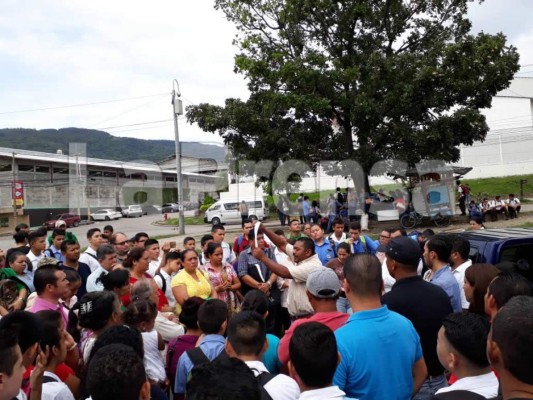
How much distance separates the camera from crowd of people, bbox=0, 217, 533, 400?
2.03 metres

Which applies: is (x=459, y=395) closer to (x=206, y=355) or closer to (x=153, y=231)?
(x=206, y=355)

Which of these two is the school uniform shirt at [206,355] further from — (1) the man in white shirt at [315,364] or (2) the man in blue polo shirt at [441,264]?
(2) the man in blue polo shirt at [441,264]

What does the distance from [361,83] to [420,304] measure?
1761 centimetres

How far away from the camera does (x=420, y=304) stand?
330cm

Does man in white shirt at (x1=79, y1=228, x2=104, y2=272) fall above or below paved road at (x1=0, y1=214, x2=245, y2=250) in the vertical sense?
above

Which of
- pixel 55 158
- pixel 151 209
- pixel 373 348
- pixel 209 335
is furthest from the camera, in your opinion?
pixel 151 209

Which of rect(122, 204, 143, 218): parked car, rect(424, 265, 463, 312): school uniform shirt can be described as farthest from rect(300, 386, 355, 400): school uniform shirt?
rect(122, 204, 143, 218): parked car

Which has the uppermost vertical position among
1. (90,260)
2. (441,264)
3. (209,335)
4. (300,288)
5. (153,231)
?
(441,264)

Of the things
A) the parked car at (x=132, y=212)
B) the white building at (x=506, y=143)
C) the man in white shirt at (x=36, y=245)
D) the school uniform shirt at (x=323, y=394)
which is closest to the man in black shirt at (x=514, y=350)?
the school uniform shirt at (x=323, y=394)

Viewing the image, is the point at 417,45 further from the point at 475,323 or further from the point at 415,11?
the point at 475,323

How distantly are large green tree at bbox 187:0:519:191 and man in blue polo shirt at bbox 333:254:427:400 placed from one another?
16.3 meters

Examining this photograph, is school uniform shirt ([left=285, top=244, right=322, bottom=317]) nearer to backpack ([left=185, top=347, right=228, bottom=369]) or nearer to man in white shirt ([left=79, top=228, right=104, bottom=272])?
backpack ([left=185, top=347, right=228, bottom=369])

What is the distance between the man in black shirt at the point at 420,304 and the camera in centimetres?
328

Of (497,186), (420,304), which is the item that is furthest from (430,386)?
(497,186)
